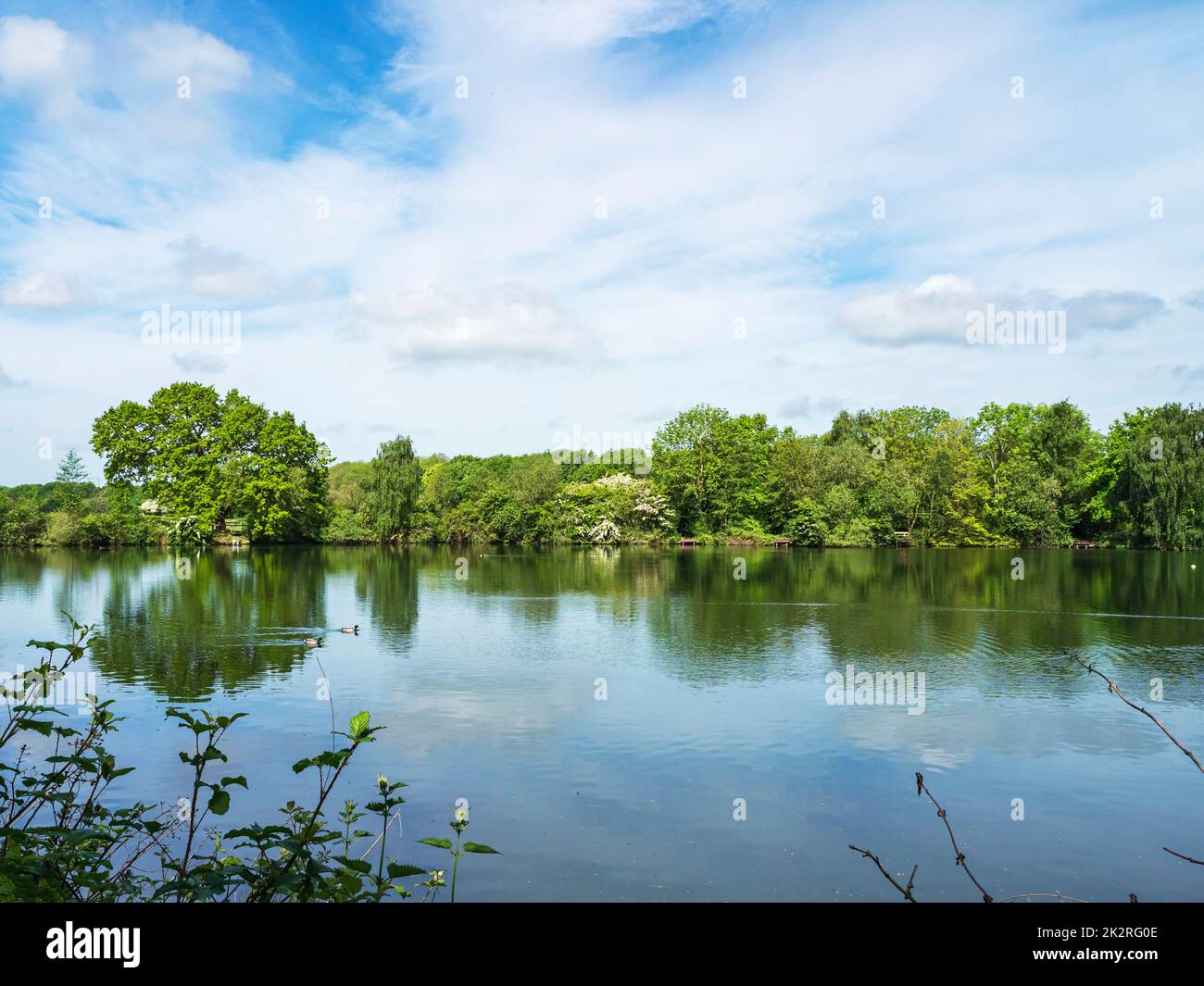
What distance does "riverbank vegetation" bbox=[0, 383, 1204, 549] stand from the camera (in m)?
57.7

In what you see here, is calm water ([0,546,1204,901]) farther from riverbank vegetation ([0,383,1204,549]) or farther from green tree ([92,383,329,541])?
riverbank vegetation ([0,383,1204,549])

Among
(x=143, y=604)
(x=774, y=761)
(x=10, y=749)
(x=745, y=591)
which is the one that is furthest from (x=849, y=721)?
(x=143, y=604)

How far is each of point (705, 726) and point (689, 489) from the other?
5490 centimetres

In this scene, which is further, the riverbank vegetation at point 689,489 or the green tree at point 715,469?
the green tree at point 715,469

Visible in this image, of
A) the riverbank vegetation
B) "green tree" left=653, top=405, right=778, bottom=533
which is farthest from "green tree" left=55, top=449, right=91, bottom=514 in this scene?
"green tree" left=653, top=405, right=778, bottom=533

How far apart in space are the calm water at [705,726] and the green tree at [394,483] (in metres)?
33.6

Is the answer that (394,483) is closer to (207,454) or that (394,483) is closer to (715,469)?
(207,454)

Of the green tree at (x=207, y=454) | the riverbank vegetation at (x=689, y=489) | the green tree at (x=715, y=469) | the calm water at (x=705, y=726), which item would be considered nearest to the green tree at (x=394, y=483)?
the riverbank vegetation at (x=689, y=489)

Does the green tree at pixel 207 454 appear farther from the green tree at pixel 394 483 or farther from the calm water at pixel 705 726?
the calm water at pixel 705 726

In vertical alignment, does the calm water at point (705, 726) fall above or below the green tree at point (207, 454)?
below

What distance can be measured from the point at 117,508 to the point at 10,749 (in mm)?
61114

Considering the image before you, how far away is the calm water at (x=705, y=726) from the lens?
8406 mm

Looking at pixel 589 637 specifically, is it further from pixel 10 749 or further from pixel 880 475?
pixel 880 475
